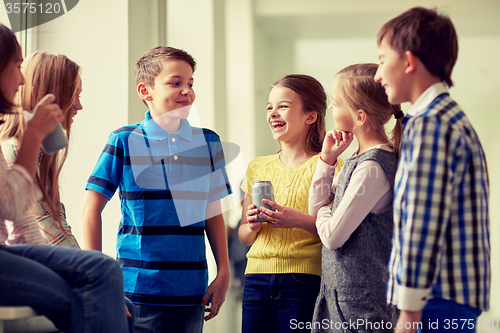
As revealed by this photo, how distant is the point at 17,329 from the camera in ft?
2.50

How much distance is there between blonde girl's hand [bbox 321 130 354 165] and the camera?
1.04m

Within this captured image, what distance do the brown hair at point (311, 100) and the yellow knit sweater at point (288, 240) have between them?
8 centimetres

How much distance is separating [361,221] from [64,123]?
0.78 metres

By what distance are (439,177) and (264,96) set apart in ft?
4.03

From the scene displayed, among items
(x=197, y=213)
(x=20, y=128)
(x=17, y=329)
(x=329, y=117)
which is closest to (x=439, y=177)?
(x=197, y=213)

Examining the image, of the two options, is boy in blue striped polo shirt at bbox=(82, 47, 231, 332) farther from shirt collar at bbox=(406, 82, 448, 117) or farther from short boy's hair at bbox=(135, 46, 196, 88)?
shirt collar at bbox=(406, 82, 448, 117)

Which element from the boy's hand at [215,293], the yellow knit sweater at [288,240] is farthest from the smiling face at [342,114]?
the boy's hand at [215,293]

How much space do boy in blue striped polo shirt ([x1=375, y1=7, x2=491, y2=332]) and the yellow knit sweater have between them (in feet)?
1.27

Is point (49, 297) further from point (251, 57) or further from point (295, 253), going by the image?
point (251, 57)

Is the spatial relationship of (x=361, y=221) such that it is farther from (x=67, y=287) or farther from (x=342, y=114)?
(x=67, y=287)

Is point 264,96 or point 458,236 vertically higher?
point 264,96

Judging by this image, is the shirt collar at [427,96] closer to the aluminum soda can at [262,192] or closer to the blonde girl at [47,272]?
the aluminum soda can at [262,192]

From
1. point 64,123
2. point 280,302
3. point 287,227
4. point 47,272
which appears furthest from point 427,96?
point 64,123

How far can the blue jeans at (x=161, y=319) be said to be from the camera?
104 centimetres
